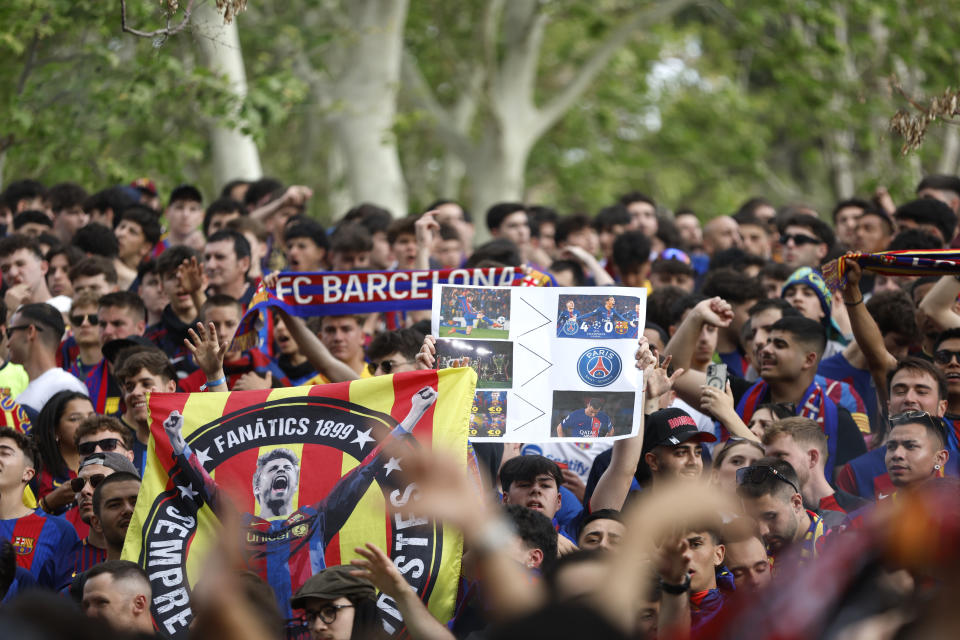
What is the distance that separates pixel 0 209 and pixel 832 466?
8.11 metres

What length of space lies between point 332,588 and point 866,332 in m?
3.76

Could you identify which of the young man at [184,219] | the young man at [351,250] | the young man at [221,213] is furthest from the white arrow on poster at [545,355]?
the young man at [184,219]

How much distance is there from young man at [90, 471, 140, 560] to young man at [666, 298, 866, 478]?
314 cm

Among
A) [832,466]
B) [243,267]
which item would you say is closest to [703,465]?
[832,466]

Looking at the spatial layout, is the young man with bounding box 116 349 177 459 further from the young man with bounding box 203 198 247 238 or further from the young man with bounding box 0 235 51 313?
the young man with bounding box 203 198 247 238

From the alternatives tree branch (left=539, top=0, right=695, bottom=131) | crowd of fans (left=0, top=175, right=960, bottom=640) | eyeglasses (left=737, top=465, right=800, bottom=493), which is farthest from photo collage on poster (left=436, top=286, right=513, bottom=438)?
tree branch (left=539, top=0, right=695, bottom=131)

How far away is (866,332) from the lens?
24.4 ft

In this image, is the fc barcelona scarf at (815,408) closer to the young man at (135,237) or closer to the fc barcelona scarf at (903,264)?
the fc barcelona scarf at (903,264)

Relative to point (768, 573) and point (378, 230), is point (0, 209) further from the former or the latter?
point (768, 573)

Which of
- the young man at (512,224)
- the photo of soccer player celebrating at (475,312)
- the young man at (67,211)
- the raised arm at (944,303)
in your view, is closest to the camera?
the photo of soccer player celebrating at (475,312)

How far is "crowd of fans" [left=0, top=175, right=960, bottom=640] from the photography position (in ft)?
9.22

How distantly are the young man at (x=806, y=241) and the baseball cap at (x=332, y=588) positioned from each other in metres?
5.67

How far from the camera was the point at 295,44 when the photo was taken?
57.6ft

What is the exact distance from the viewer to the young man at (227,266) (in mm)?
9195
